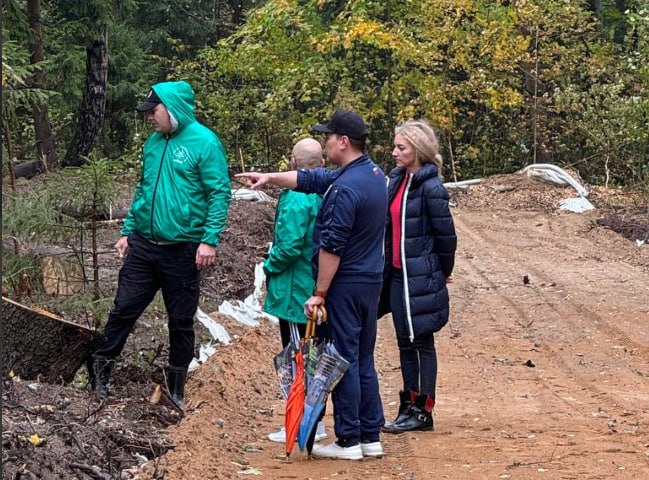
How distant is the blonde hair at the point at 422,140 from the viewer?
5.84 meters

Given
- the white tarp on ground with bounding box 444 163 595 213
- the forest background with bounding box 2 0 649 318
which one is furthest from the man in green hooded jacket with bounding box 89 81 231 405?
the white tarp on ground with bounding box 444 163 595 213

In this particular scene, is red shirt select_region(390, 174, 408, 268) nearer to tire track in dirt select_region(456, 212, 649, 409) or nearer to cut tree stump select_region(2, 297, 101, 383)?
cut tree stump select_region(2, 297, 101, 383)

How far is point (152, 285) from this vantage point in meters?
6.11

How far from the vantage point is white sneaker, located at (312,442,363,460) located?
5344 millimetres

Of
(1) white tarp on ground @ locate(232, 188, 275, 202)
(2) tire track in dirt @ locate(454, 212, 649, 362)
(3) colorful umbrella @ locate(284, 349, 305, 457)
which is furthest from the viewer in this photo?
(1) white tarp on ground @ locate(232, 188, 275, 202)

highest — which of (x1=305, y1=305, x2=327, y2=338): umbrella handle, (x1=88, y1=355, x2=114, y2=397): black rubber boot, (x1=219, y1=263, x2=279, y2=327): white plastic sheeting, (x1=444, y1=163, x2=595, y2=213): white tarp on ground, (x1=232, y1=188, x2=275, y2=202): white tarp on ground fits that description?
(x1=305, y1=305, x2=327, y2=338): umbrella handle

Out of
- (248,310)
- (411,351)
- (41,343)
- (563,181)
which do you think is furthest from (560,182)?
(41,343)

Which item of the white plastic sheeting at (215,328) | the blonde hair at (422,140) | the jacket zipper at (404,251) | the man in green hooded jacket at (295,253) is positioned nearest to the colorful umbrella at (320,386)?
the man in green hooded jacket at (295,253)

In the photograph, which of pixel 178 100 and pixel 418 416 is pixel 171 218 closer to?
pixel 178 100

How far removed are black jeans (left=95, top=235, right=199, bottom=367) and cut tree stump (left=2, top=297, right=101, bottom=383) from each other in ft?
0.59

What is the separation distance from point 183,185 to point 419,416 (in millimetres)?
2002

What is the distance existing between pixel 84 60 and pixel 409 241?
19149mm

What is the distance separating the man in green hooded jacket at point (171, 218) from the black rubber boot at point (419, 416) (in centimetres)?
147

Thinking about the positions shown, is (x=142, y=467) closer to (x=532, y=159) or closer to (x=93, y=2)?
(x=93, y=2)
